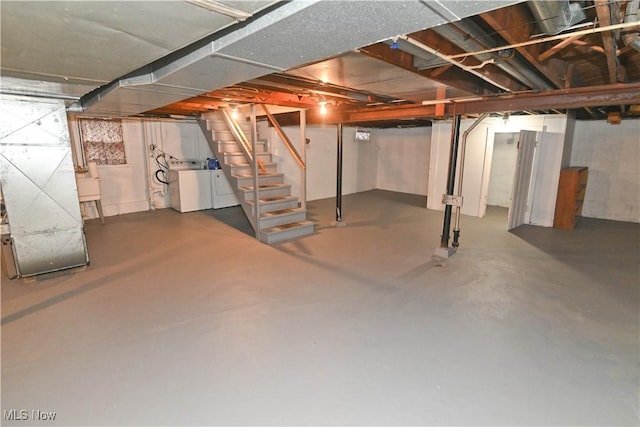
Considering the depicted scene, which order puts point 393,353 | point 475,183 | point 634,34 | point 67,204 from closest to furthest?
1. point 634,34
2. point 393,353
3. point 67,204
4. point 475,183

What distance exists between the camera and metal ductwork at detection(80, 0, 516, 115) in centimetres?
100

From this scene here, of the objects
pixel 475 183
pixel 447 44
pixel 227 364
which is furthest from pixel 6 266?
pixel 475 183

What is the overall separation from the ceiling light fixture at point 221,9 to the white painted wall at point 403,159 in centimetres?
767

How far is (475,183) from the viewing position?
6027mm

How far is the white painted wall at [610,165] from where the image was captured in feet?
18.4

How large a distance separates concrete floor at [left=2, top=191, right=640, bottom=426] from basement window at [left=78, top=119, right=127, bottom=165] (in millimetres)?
2553

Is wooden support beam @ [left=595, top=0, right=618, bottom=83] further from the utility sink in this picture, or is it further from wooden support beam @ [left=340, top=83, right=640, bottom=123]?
the utility sink

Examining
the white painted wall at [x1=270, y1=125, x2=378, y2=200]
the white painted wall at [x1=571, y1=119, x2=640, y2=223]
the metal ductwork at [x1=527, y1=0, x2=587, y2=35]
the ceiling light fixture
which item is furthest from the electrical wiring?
the white painted wall at [x1=571, y1=119, x2=640, y2=223]

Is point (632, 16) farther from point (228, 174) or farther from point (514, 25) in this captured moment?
point (228, 174)

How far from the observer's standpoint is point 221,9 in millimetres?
1052

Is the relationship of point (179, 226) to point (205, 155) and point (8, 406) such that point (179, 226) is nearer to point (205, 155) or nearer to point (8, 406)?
point (205, 155)

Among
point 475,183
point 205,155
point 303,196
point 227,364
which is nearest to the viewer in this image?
point 227,364

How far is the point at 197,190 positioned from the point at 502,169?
6530 mm

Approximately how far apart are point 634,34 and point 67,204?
15.4ft
